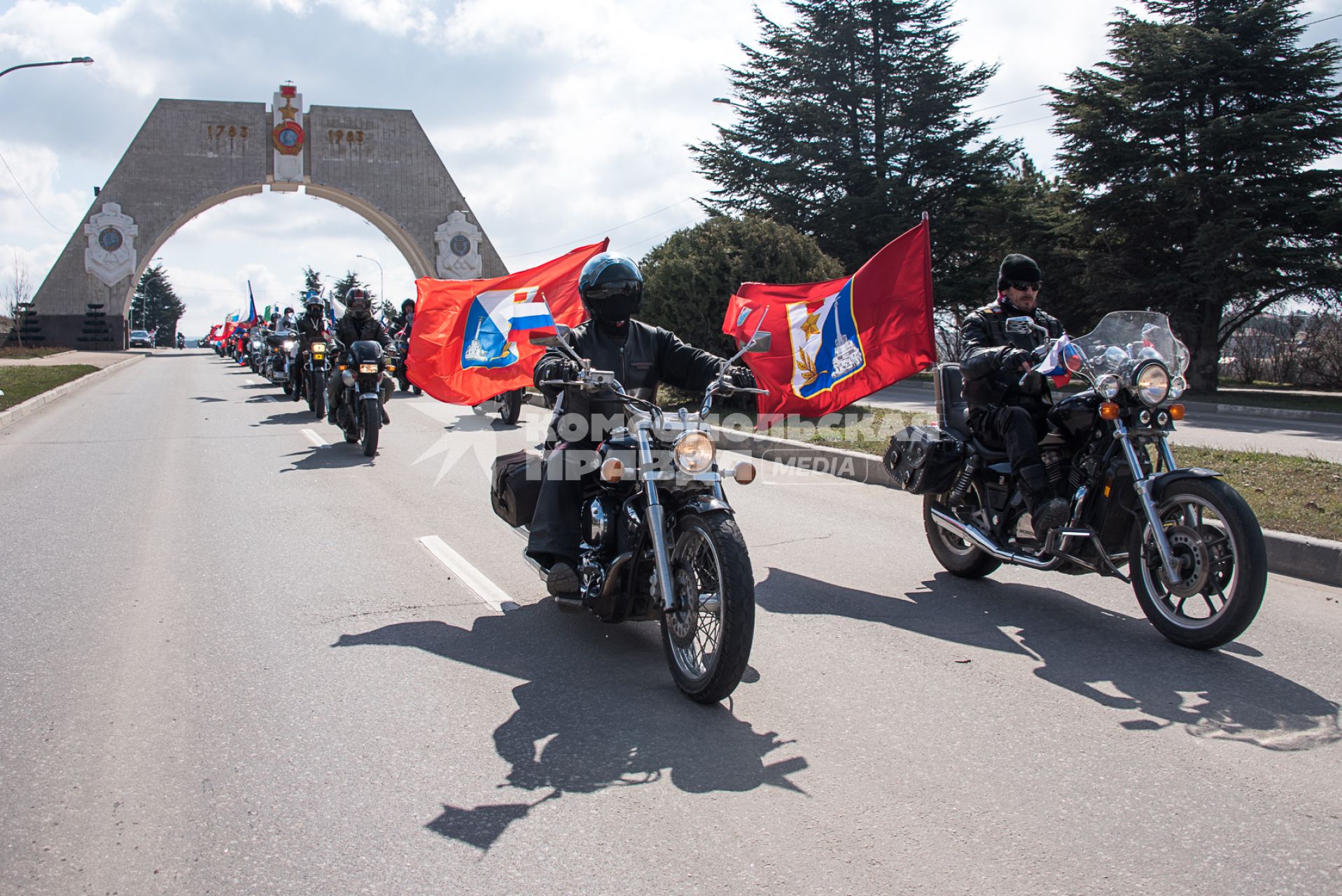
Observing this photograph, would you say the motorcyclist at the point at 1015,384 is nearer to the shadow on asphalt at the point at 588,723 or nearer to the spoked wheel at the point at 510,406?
the shadow on asphalt at the point at 588,723

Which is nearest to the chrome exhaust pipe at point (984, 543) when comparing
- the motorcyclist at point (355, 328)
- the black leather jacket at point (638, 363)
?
the black leather jacket at point (638, 363)

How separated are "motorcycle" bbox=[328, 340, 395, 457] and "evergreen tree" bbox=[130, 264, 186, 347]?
121 meters

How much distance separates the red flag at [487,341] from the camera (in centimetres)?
1141

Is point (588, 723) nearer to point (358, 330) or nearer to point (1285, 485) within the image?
point (1285, 485)

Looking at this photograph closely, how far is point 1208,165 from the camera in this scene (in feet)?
77.2

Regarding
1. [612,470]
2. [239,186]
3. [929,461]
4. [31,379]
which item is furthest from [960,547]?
[239,186]

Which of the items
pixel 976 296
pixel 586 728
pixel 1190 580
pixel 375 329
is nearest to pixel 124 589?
pixel 586 728

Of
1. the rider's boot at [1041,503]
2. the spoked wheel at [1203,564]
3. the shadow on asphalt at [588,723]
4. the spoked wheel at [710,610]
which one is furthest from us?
the rider's boot at [1041,503]

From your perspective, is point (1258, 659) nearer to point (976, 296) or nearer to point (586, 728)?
point (586, 728)

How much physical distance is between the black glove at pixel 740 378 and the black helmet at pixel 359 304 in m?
9.29

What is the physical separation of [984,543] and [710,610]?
2.28 metres

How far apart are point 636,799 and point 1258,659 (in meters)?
3.05

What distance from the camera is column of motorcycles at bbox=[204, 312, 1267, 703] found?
13.2ft

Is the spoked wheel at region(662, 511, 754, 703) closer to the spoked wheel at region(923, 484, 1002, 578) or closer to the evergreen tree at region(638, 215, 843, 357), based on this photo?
the spoked wheel at region(923, 484, 1002, 578)
